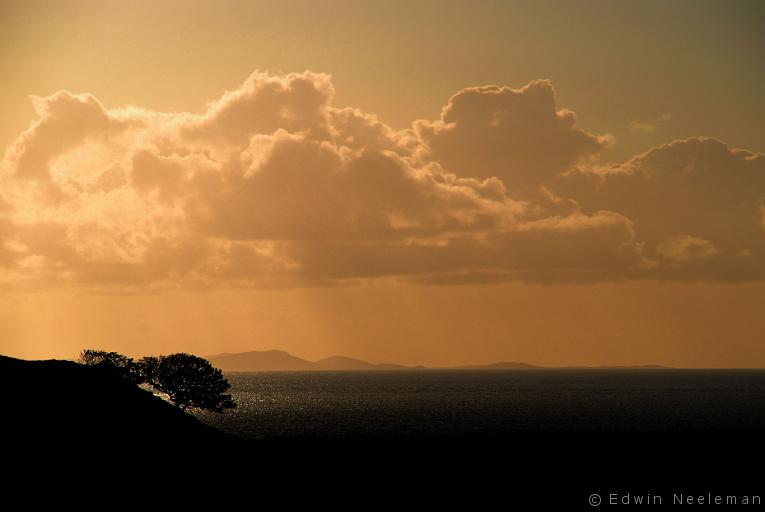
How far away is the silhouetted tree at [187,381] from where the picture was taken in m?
122

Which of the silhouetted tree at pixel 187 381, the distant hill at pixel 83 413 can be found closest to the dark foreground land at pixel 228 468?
the distant hill at pixel 83 413

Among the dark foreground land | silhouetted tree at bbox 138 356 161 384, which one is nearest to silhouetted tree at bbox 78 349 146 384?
silhouetted tree at bbox 138 356 161 384

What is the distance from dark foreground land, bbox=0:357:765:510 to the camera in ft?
187

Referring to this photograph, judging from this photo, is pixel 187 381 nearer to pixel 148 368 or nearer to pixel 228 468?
pixel 148 368

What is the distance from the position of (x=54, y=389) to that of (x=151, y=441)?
9536mm

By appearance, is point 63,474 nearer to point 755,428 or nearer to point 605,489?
point 605,489

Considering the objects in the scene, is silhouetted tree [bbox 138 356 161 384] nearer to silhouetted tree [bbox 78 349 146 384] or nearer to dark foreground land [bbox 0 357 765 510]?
silhouetted tree [bbox 78 349 146 384]

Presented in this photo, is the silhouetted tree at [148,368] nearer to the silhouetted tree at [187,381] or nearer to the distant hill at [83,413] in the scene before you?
the silhouetted tree at [187,381]

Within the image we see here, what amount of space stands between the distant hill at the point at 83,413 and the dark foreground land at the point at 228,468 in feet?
0.44

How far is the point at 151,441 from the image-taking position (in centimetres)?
6606

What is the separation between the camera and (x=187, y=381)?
122312 millimetres

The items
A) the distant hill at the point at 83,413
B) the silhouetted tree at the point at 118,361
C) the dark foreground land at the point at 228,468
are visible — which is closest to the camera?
the dark foreground land at the point at 228,468

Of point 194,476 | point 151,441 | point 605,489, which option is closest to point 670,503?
point 605,489

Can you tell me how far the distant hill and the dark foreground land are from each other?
14 cm
